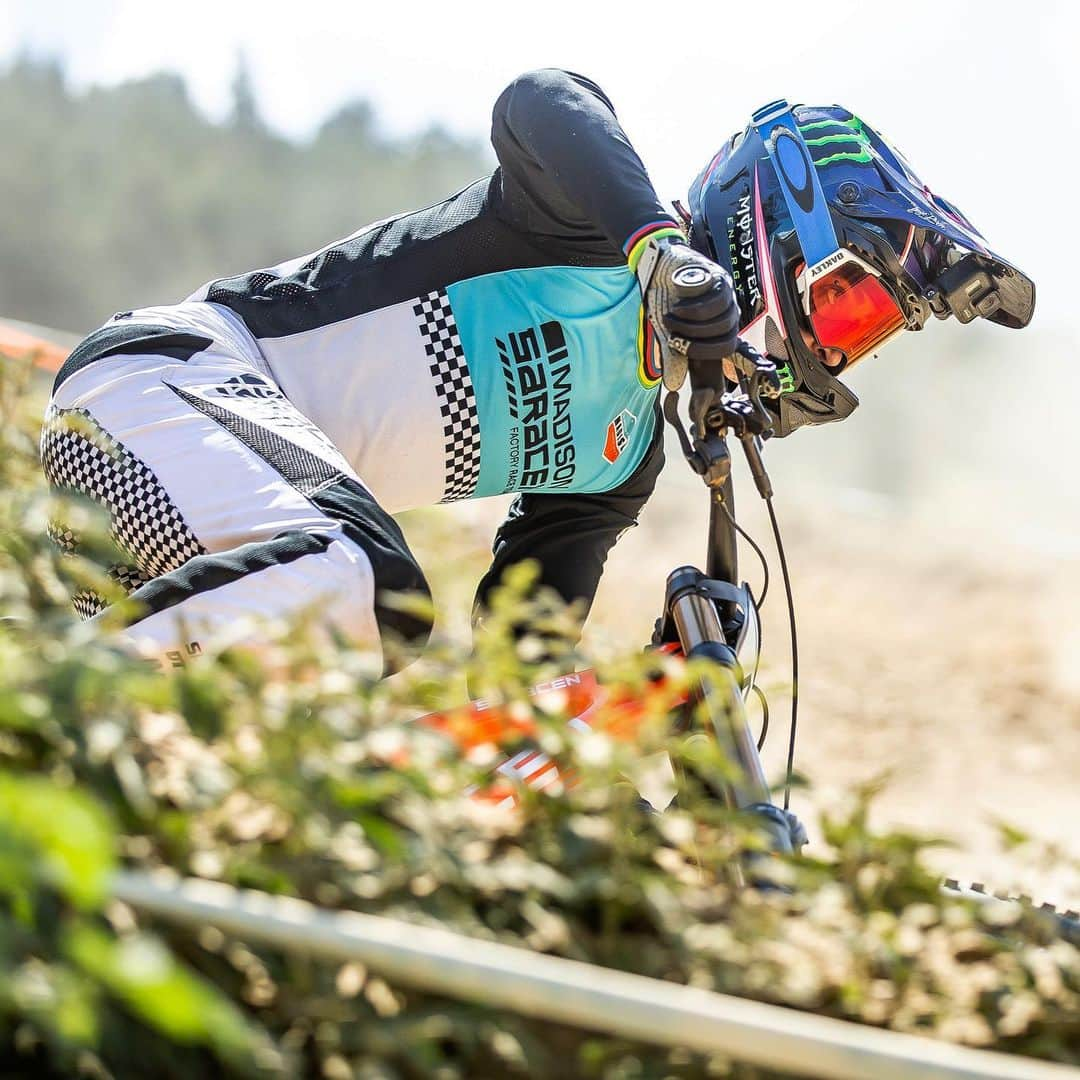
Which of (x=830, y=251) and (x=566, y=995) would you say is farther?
(x=830, y=251)

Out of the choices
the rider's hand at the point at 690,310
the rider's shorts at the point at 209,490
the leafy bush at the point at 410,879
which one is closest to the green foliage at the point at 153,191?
the rider's shorts at the point at 209,490

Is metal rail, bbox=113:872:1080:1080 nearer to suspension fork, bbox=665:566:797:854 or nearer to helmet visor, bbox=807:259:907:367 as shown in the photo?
suspension fork, bbox=665:566:797:854

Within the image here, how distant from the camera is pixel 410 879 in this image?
120cm

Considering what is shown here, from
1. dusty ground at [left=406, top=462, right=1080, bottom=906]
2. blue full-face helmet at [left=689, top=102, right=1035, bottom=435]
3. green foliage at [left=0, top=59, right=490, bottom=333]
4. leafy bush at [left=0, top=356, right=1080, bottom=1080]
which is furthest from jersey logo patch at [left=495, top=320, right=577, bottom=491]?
green foliage at [left=0, top=59, right=490, bottom=333]

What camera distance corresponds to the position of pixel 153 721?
1.32 meters

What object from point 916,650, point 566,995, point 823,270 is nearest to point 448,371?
point 823,270

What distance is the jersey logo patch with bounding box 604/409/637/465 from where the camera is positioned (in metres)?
3.57

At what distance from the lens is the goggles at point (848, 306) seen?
3.49m

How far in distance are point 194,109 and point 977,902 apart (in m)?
25.5

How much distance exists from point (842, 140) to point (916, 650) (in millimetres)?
8042

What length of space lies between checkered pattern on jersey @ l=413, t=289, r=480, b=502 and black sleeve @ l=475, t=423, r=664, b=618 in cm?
60

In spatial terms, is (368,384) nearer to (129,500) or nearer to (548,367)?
(548,367)

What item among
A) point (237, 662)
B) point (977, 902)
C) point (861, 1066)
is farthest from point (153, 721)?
point (977, 902)

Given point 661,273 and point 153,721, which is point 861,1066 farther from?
point 661,273
